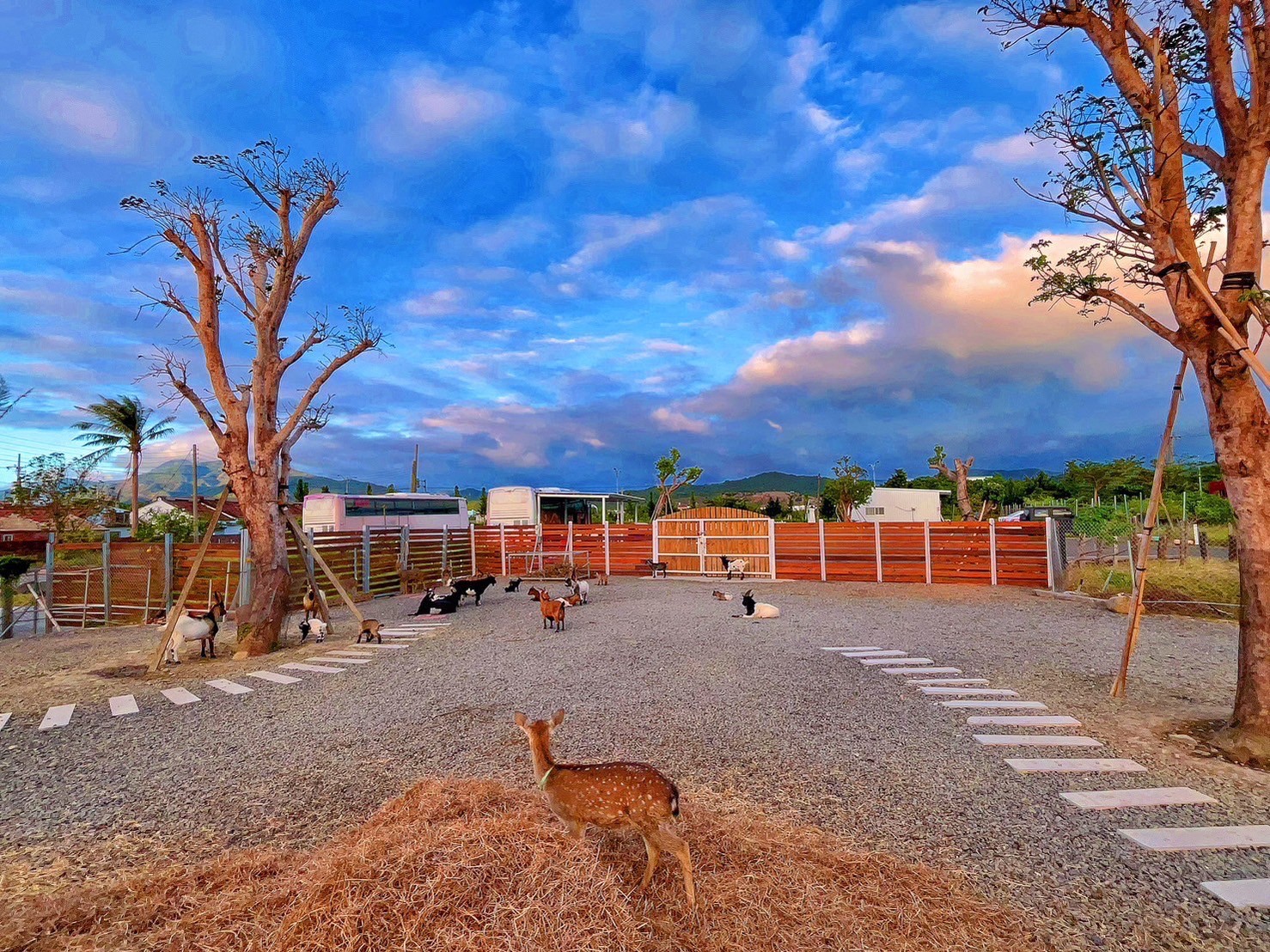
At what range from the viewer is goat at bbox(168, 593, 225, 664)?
9.38 meters

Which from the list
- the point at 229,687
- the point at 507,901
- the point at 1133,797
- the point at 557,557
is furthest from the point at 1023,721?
the point at 557,557

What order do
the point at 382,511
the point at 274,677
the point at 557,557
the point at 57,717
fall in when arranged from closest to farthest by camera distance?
the point at 57,717 < the point at 274,677 < the point at 557,557 < the point at 382,511

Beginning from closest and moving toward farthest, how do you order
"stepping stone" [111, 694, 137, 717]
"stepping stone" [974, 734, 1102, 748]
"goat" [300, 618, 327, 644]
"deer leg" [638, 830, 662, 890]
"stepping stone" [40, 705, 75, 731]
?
1. "deer leg" [638, 830, 662, 890]
2. "stepping stone" [974, 734, 1102, 748]
3. "stepping stone" [40, 705, 75, 731]
4. "stepping stone" [111, 694, 137, 717]
5. "goat" [300, 618, 327, 644]

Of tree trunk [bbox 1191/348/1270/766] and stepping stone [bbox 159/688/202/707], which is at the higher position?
tree trunk [bbox 1191/348/1270/766]

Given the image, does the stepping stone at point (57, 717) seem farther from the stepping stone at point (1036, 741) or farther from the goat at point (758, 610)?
the goat at point (758, 610)

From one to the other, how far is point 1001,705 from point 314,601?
11.3 metres

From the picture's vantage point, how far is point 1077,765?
194 inches

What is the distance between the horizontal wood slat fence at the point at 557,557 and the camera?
1471 cm

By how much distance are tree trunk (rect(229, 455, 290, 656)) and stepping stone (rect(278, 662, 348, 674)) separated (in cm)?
128

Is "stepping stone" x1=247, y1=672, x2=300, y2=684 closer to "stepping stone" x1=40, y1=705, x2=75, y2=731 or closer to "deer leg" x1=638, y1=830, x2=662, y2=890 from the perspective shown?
"stepping stone" x1=40, y1=705, x2=75, y2=731

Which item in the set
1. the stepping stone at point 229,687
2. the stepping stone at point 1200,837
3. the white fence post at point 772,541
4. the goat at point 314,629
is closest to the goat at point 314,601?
the goat at point 314,629

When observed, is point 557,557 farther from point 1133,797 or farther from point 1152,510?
point 1133,797

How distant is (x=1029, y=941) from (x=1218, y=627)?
1150 centimetres

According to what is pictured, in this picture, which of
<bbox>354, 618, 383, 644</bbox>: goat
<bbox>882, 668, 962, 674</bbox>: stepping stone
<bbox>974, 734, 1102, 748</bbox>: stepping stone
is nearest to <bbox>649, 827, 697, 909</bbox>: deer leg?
<bbox>974, 734, 1102, 748</bbox>: stepping stone
